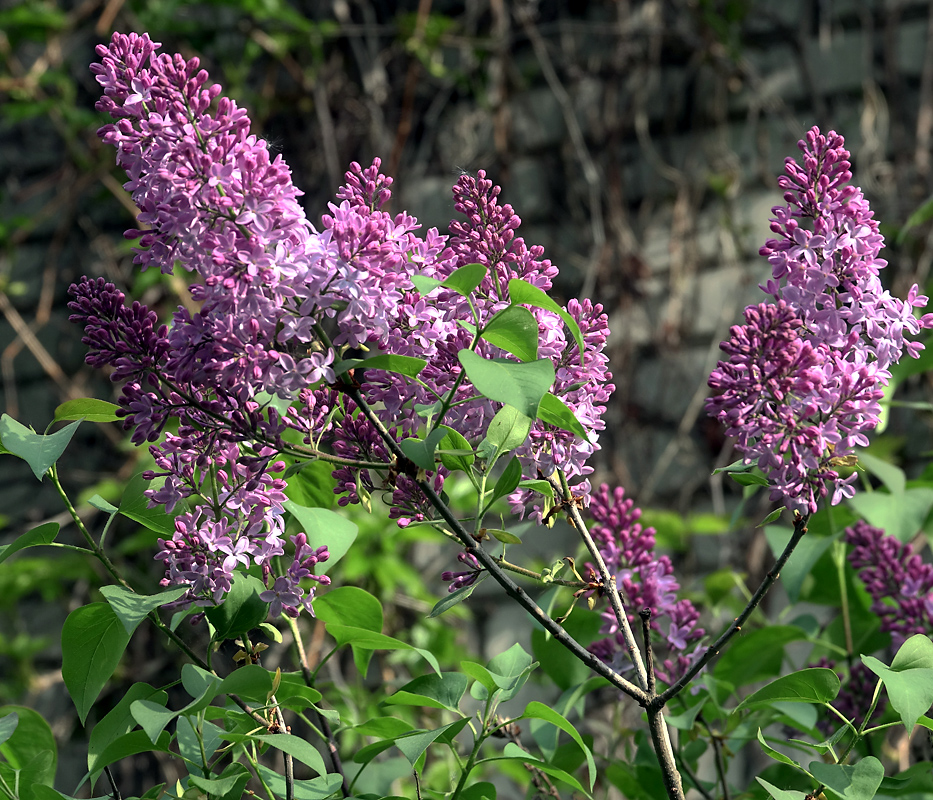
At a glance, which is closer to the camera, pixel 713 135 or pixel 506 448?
pixel 506 448

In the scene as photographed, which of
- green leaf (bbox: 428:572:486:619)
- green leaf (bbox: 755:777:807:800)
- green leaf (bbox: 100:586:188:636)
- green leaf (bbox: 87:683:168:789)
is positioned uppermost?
green leaf (bbox: 100:586:188:636)

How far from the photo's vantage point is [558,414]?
58cm

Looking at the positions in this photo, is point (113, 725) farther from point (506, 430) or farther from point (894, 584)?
point (894, 584)

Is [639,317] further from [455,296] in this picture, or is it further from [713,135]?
[455,296]

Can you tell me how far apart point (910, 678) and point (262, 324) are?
469 mm

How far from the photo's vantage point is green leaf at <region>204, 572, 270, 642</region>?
65 centimetres

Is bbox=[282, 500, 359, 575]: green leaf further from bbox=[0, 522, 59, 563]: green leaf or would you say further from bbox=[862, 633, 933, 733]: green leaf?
bbox=[862, 633, 933, 733]: green leaf

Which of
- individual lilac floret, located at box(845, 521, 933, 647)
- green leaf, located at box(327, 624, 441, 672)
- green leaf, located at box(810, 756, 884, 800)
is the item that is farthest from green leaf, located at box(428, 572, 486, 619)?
individual lilac floret, located at box(845, 521, 933, 647)

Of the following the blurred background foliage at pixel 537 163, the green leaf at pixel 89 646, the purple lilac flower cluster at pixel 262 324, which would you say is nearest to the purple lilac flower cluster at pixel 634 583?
the purple lilac flower cluster at pixel 262 324

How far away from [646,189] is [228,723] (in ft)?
7.11

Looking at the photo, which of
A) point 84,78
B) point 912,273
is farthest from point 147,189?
point 84,78

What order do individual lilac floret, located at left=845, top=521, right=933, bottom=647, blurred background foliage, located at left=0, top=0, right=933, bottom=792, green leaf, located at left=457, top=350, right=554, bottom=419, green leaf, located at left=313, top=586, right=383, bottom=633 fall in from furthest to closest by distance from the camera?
blurred background foliage, located at left=0, top=0, right=933, bottom=792 → individual lilac floret, located at left=845, top=521, right=933, bottom=647 → green leaf, located at left=313, top=586, right=383, bottom=633 → green leaf, located at left=457, top=350, right=554, bottom=419

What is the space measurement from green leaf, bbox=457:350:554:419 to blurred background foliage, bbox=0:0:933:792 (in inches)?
65.7

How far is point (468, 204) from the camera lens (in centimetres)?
65
